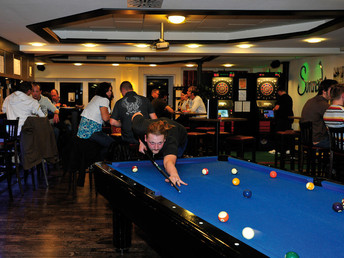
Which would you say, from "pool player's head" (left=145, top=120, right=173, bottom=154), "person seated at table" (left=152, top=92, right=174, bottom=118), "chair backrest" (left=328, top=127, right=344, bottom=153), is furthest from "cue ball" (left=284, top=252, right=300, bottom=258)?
"person seated at table" (left=152, top=92, right=174, bottom=118)

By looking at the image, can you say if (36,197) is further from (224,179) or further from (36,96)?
(224,179)

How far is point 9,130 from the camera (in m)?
4.52

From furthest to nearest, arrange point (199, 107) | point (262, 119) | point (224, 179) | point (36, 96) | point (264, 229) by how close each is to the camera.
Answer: point (262, 119)
point (199, 107)
point (36, 96)
point (224, 179)
point (264, 229)

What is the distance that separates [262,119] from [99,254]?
295 inches

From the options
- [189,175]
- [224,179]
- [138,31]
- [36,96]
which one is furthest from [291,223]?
[138,31]

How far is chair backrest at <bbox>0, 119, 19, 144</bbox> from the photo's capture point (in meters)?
4.40

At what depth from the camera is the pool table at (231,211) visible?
1.33 metres

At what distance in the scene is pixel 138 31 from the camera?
720 centimetres

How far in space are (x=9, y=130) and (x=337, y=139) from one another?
3910mm

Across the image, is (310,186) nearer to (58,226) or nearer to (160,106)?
(58,226)

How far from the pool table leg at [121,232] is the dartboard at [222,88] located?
730cm

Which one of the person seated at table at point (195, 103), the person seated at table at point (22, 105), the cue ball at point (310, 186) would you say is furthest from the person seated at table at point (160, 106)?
the cue ball at point (310, 186)

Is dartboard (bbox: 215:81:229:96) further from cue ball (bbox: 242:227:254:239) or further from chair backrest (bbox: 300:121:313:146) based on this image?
cue ball (bbox: 242:227:254:239)

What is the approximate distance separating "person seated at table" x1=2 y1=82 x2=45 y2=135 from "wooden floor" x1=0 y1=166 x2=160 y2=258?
1041 millimetres
